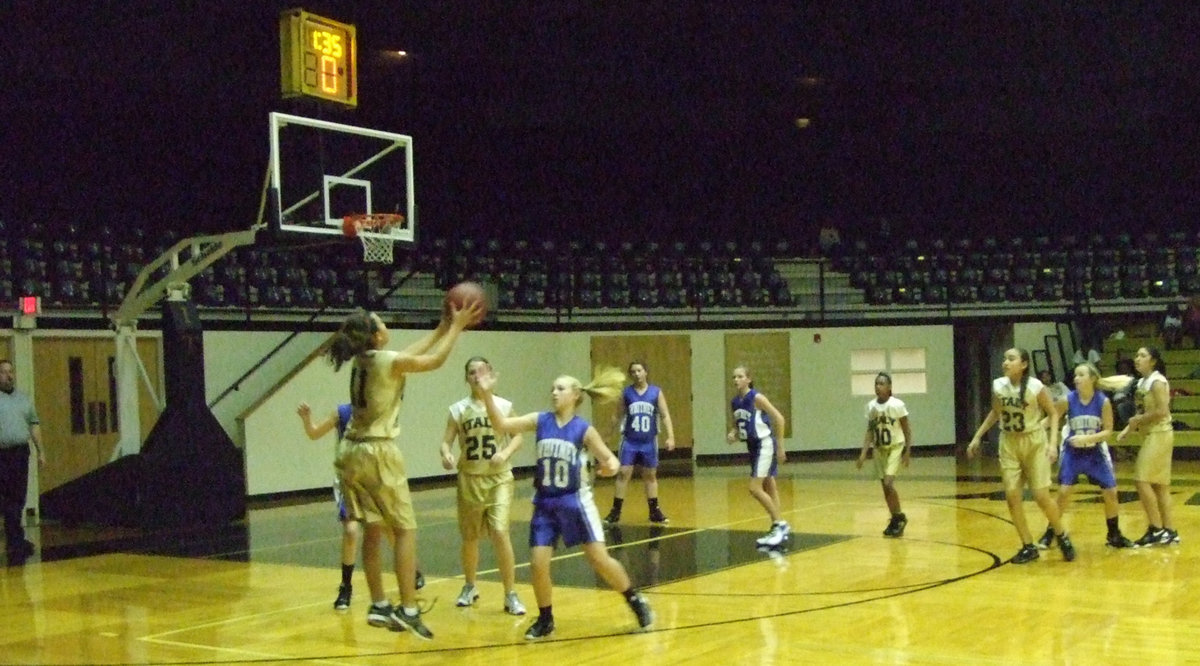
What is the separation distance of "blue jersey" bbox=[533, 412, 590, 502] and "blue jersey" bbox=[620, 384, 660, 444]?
19.7 ft

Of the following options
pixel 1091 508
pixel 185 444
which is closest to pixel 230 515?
pixel 185 444

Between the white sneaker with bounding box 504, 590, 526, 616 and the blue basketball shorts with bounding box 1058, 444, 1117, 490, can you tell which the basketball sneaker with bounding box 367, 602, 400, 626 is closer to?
the white sneaker with bounding box 504, 590, 526, 616

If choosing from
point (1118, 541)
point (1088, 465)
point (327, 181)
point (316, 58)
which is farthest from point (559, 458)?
point (316, 58)

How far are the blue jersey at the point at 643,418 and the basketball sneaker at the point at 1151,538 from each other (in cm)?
499

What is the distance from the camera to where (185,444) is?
14.6 meters

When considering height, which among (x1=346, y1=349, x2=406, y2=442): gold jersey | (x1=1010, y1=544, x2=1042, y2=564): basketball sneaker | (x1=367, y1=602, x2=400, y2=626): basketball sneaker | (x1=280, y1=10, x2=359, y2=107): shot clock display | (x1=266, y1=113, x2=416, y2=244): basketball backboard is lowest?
(x1=1010, y1=544, x2=1042, y2=564): basketball sneaker

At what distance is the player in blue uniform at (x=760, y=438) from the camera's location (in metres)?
12.0

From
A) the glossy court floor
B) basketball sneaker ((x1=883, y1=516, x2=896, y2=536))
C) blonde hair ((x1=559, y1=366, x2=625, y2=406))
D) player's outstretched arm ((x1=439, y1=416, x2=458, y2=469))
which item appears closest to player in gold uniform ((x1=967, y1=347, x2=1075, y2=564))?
the glossy court floor

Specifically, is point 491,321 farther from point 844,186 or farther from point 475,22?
point 844,186

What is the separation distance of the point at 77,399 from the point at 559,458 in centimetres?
1153

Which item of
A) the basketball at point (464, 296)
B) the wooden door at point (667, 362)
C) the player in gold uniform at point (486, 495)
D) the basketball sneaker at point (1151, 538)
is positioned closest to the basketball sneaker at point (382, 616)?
the player in gold uniform at point (486, 495)

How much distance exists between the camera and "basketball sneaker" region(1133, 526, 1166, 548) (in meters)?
11.2

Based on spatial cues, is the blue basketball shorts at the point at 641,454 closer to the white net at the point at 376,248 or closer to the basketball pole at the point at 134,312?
the white net at the point at 376,248

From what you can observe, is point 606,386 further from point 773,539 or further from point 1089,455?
point 1089,455
